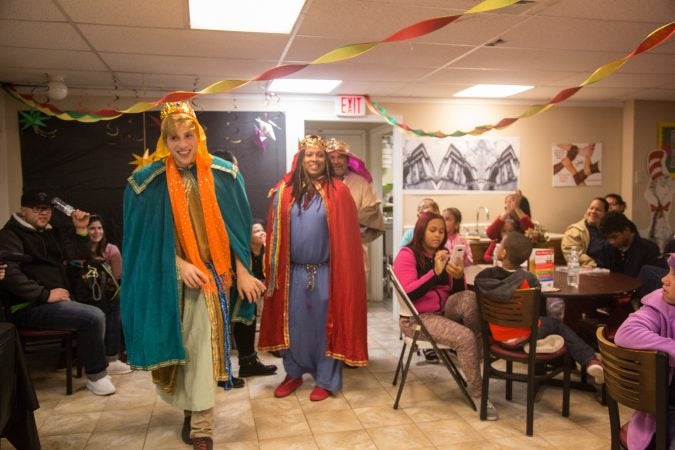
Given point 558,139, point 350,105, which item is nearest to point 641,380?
point 350,105

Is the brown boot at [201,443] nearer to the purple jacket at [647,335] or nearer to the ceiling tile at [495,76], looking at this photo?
the purple jacket at [647,335]

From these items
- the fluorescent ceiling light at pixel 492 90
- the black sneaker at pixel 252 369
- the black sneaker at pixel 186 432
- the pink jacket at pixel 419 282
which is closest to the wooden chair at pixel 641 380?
the pink jacket at pixel 419 282

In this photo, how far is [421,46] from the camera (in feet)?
12.3

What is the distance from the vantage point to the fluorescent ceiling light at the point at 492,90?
533 centimetres

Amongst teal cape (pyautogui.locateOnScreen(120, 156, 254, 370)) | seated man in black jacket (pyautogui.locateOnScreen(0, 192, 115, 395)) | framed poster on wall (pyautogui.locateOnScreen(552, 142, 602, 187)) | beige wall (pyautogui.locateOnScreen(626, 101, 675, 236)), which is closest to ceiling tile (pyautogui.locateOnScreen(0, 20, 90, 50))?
seated man in black jacket (pyautogui.locateOnScreen(0, 192, 115, 395))

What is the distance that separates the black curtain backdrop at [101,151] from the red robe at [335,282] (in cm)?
209

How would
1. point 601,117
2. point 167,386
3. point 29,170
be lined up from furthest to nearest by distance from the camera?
point 601,117 < point 29,170 < point 167,386

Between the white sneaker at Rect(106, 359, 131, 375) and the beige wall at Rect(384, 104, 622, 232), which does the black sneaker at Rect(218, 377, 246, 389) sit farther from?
the beige wall at Rect(384, 104, 622, 232)

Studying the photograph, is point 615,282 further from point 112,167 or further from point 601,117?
point 112,167

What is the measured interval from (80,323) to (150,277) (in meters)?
1.29

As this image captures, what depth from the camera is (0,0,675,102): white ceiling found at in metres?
2.98

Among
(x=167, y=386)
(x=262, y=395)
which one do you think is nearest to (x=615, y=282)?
(x=262, y=395)

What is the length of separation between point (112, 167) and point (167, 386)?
298 cm

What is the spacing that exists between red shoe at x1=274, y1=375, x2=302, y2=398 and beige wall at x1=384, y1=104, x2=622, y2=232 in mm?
2635
